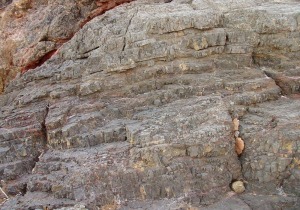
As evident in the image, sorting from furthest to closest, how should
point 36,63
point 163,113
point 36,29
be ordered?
point 36,29, point 36,63, point 163,113

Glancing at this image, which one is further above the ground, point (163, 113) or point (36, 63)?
point (36, 63)

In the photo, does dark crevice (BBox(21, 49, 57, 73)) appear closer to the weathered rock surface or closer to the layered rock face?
the weathered rock surface

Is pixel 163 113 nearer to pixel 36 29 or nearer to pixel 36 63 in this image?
pixel 36 63

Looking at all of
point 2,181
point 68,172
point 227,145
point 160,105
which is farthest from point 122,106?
point 2,181

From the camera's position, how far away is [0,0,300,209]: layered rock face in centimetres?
877

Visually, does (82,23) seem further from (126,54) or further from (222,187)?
(222,187)

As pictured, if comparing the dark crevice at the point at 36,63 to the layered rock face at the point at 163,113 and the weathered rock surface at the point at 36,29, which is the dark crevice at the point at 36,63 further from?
the layered rock face at the point at 163,113

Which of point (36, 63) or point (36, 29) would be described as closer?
point (36, 63)

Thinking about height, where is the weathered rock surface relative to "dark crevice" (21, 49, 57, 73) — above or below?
above

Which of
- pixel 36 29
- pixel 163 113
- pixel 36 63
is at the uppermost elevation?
pixel 36 29

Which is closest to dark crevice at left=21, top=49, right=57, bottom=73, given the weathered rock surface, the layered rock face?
the weathered rock surface

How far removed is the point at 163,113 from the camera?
31.7 ft

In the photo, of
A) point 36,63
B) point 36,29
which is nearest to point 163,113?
point 36,63

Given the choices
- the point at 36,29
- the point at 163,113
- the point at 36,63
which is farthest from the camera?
the point at 36,29
